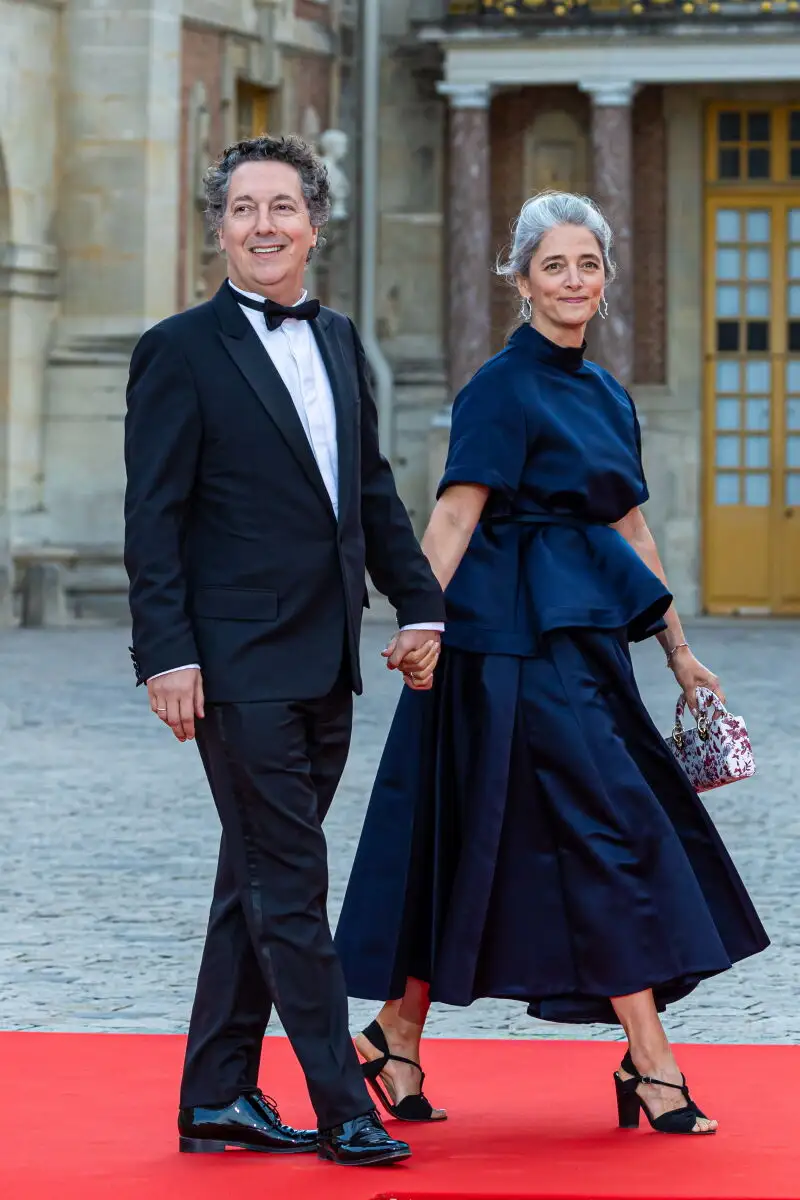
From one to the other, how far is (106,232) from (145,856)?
1254cm

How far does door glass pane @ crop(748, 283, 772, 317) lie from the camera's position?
75.3 ft

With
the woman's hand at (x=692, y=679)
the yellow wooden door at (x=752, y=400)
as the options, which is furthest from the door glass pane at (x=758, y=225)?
the woman's hand at (x=692, y=679)

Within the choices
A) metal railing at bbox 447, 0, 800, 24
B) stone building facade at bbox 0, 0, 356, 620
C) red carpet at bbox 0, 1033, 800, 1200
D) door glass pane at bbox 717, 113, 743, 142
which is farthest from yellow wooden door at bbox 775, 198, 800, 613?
red carpet at bbox 0, 1033, 800, 1200

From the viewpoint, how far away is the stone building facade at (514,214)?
2066cm

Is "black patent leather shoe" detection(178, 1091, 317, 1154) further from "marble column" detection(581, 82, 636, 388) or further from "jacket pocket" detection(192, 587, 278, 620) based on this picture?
"marble column" detection(581, 82, 636, 388)

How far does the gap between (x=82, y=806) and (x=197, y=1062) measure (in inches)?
210

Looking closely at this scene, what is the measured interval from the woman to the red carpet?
0.15m

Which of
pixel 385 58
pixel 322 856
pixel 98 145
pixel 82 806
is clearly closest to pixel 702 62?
pixel 385 58

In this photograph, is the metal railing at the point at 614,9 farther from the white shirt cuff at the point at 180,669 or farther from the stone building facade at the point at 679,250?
the white shirt cuff at the point at 180,669

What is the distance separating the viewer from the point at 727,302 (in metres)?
23.1

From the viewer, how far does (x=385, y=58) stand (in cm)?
2378

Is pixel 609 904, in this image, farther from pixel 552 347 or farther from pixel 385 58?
pixel 385 58

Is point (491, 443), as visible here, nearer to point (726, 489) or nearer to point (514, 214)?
point (514, 214)

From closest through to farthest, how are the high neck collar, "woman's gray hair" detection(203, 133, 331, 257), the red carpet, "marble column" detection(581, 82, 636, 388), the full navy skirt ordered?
1. the red carpet
2. "woman's gray hair" detection(203, 133, 331, 257)
3. the full navy skirt
4. the high neck collar
5. "marble column" detection(581, 82, 636, 388)
